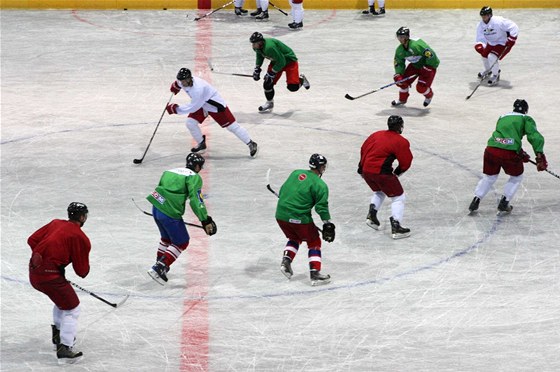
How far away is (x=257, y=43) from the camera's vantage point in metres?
14.4

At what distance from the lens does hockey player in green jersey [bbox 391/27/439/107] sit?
14.9 meters

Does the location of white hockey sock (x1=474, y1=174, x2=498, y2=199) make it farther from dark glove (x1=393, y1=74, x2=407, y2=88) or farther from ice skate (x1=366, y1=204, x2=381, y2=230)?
dark glove (x1=393, y1=74, x2=407, y2=88)

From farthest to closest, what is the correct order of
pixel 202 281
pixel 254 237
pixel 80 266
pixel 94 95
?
pixel 94 95, pixel 254 237, pixel 202 281, pixel 80 266

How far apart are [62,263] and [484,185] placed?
15.4 ft

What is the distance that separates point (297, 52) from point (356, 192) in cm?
613

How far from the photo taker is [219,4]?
2039cm

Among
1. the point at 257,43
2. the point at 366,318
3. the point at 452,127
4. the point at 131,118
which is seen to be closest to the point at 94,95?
the point at 131,118

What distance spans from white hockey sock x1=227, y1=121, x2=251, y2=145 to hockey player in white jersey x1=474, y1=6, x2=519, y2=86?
14.1 feet

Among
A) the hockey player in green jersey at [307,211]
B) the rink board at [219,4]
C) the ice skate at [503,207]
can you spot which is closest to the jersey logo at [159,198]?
the hockey player in green jersey at [307,211]

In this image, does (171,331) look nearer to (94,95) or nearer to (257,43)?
(257,43)

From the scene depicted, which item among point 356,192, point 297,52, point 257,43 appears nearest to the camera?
point 356,192

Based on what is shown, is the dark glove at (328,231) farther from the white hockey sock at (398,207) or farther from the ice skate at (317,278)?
the white hockey sock at (398,207)

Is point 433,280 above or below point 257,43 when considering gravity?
below

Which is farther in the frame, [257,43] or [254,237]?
[257,43]
